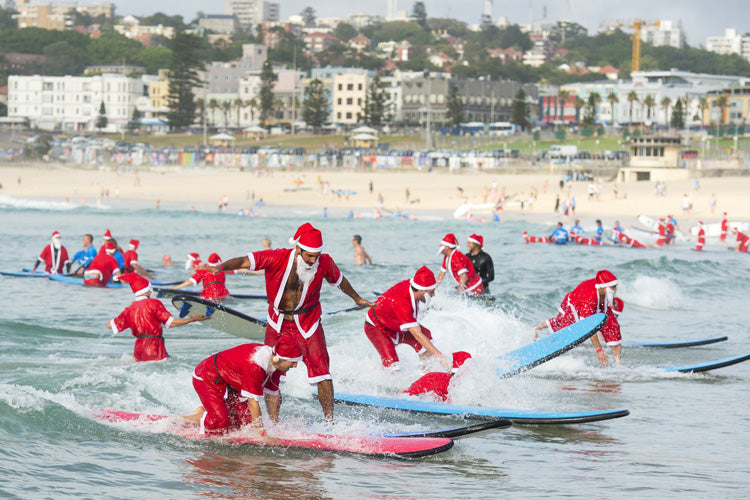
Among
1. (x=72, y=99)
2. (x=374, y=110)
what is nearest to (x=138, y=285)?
(x=374, y=110)

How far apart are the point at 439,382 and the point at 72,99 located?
508 ft

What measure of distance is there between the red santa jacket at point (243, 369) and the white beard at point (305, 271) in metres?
0.81

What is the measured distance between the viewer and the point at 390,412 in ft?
32.4

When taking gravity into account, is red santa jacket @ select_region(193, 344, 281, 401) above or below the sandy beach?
above

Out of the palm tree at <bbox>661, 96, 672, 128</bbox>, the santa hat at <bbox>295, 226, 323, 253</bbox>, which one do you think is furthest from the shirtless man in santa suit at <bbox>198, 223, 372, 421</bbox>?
the palm tree at <bbox>661, 96, 672, 128</bbox>

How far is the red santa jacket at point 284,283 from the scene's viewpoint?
859 cm

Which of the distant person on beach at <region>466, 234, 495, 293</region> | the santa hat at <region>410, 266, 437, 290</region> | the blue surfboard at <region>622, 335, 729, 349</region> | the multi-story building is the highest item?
the multi-story building

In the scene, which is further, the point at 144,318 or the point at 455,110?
the point at 455,110

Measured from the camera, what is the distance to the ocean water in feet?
26.2

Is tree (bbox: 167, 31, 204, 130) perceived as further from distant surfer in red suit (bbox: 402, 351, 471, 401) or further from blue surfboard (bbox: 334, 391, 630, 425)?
blue surfboard (bbox: 334, 391, 630, 425)

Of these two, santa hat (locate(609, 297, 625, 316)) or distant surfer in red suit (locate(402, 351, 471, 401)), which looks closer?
distant surfer in red suit (locate(402, 351, 471, 401))

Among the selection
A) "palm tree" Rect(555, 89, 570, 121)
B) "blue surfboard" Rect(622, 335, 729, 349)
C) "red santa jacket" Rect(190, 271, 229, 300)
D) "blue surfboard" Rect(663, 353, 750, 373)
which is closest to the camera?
"blue surfboard" Rect(663, 353, 750, 373)

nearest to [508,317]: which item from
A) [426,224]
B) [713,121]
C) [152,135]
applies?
[426,224]

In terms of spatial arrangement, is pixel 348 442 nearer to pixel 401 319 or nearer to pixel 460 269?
pixel 401 319
